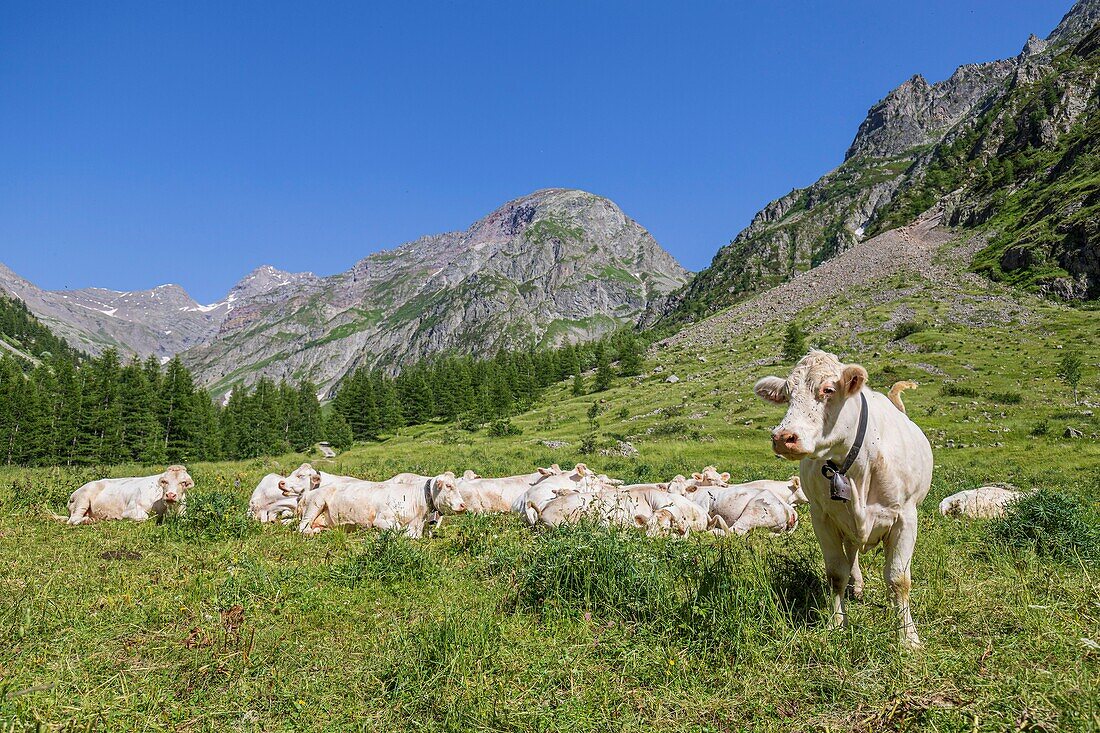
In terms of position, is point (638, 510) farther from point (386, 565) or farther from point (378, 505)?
point (378, 505)

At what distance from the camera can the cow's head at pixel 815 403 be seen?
457 centimetres

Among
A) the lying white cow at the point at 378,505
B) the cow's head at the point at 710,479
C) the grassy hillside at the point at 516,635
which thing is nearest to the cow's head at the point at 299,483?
the lying white cow at the point at 378,505

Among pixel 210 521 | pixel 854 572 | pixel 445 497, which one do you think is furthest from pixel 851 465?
pixel 210 521

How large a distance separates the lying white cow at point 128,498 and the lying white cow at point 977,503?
18.3 meters

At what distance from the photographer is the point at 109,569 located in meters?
8.41

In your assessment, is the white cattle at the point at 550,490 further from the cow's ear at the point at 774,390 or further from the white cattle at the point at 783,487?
the cow's ear at the point at 774,390

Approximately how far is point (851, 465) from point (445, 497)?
907 centimetres

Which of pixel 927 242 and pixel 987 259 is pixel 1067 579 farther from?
pixel 927 242

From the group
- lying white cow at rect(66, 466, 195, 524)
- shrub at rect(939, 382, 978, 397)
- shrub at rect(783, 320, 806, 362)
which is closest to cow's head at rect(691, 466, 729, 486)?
lying white cow at rect(66, 466, 195, 524)

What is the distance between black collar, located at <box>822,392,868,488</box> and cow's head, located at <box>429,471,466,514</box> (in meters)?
8.79

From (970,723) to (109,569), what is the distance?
10697mm

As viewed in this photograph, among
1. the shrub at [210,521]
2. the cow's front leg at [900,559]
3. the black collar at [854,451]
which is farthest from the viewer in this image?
the shrub at [210,521]

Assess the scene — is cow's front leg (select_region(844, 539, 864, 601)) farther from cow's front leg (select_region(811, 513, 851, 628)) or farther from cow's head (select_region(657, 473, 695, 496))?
cow's head (select_region(657, 473, 695, 496))

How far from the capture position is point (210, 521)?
11.1 metres
